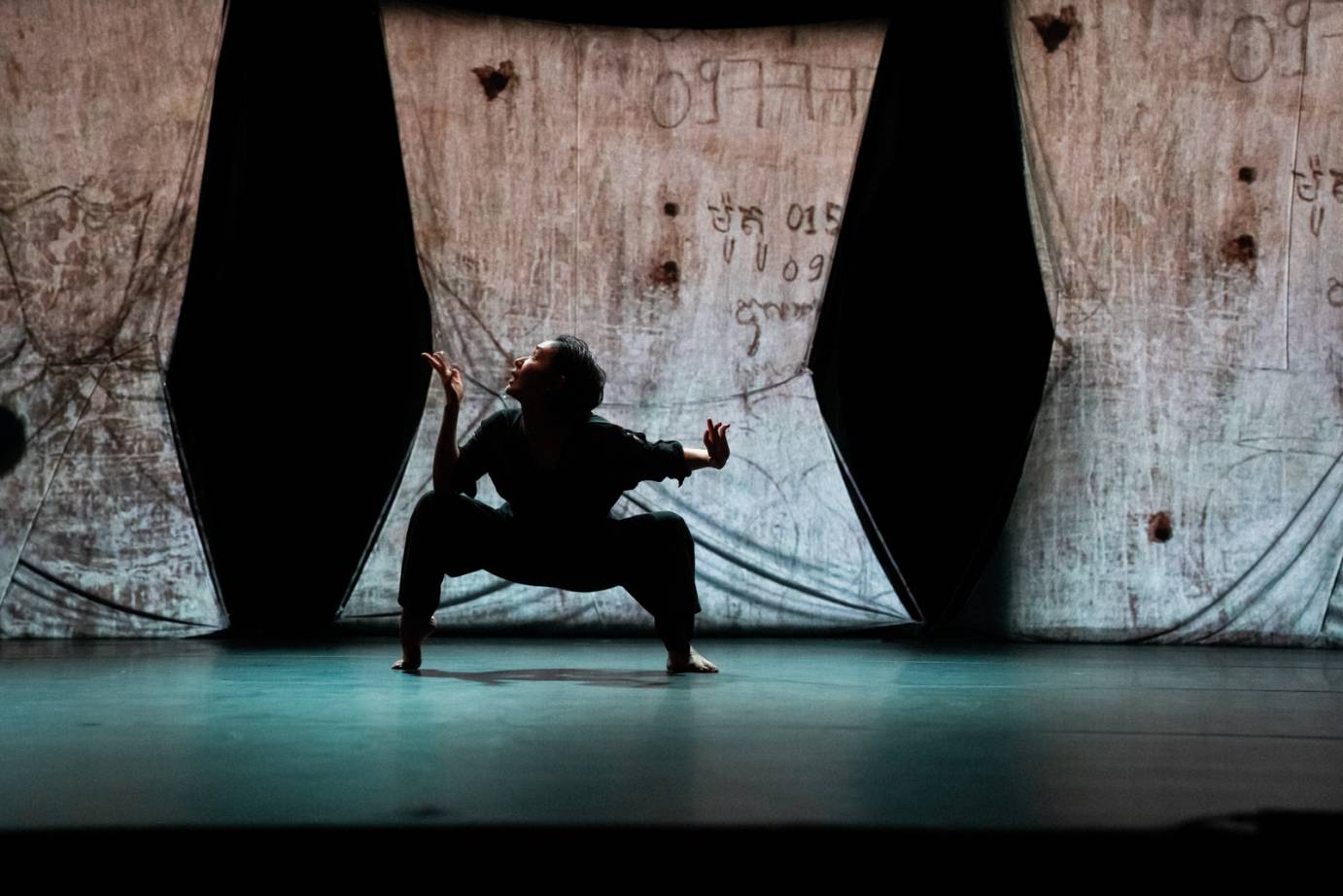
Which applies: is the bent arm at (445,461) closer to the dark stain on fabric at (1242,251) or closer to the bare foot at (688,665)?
the bare foot at (688,665)

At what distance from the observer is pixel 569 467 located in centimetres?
264

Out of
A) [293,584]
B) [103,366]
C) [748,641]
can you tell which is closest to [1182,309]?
[748,641]

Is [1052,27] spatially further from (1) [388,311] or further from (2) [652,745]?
(2) [652,745]

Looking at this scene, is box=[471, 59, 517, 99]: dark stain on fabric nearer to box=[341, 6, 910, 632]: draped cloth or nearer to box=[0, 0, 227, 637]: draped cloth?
box=[341, 6, 910, 632]: draped cloth

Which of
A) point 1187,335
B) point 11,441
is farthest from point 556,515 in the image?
point 1187,335

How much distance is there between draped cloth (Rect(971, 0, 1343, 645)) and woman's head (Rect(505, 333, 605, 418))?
1.99m

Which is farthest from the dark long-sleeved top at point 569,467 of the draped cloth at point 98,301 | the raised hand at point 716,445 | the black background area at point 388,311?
the draped cloth at point 98,301

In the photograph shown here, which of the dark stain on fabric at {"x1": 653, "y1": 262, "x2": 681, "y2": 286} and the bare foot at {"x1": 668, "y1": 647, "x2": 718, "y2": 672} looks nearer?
the bare foot at {"x1": 668, "y1": 647, "x2": 718, "y2": 672}

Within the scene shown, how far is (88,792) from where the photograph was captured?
3.84 feet

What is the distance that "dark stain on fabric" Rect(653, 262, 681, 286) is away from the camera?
13.8 feet

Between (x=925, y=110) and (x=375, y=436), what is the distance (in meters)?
2.04

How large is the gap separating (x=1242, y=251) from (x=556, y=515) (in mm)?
2693

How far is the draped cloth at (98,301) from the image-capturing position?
392cm

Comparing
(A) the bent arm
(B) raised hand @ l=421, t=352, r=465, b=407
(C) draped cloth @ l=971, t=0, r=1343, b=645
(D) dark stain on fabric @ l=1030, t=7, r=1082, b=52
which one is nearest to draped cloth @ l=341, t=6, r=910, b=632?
(D) dark stain on fabric @ l=1030, t=7, r=1082, b=52
